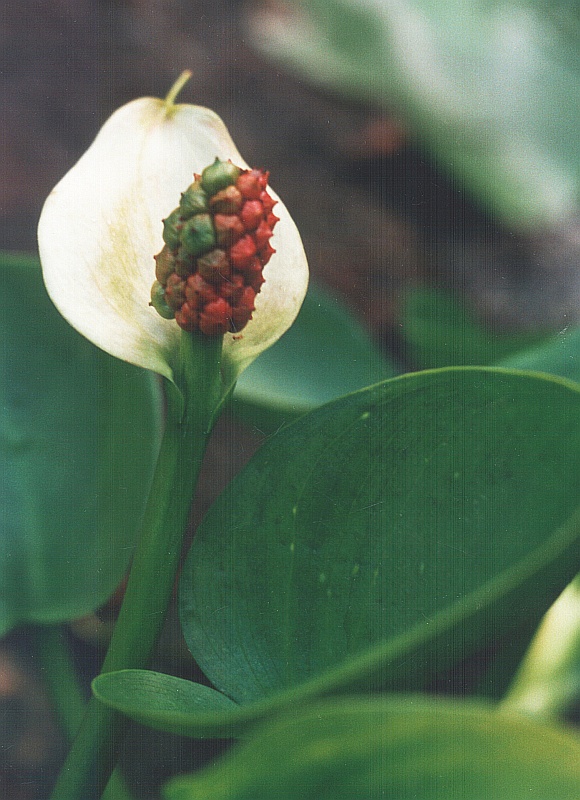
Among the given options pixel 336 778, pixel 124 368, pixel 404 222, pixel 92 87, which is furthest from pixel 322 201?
pixel 336 778

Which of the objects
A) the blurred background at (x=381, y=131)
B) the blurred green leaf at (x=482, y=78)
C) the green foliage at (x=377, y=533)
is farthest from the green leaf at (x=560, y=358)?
the blurred green leaf at (x=482, y=78)

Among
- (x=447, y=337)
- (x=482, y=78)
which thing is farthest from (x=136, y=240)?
(x=482, y=78)

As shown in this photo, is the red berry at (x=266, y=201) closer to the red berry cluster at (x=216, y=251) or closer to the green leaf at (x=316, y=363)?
the red berry cluster at (x=216, y=251)

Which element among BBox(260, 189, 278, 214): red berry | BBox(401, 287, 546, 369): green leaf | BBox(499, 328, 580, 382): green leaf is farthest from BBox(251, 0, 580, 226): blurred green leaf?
BBox(260, 189, 278, 214): red berry

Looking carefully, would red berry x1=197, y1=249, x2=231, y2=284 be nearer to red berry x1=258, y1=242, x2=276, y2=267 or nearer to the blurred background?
red berry x1=258, y1=242, x2=276, y2=267

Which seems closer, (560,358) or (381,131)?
(560,358)

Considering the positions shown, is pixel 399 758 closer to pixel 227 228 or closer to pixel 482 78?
pixel 227 228
